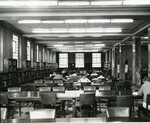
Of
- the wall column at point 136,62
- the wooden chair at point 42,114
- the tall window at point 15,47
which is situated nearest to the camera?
the wooden chair at point 42,114

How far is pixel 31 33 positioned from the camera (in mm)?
13969

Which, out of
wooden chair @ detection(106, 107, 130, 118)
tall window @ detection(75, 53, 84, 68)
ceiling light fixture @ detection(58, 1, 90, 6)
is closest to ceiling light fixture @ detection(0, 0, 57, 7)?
ceiling light fixture @ detection(58, 1, 90, 6)

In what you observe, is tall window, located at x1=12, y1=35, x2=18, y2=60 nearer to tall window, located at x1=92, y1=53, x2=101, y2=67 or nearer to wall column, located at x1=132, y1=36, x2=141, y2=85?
wall column, located at x1=132, y1=36, x2=141, y2=85

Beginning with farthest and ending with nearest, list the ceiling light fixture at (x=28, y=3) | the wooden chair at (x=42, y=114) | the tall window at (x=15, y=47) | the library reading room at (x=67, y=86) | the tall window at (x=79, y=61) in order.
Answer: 1. the tall window at (x=79, y=61)
2. the tall window at (x=15, y=47)
3. the ceiling light fixture at (x=28, y=3)
4. the library reading room at (x=67, y=86)
5. the wooden chair at (x=42, y=114)

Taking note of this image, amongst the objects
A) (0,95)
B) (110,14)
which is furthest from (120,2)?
(0,95)

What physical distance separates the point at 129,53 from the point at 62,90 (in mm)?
17450

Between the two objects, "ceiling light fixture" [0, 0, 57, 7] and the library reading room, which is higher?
"ceiling light fixture" [0, 0, 57, 7]

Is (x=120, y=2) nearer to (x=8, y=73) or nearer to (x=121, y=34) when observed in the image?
(x=8, y=73)

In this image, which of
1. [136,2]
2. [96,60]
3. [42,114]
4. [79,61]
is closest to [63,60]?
[79,61]

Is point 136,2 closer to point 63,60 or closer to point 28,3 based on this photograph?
point 28,3

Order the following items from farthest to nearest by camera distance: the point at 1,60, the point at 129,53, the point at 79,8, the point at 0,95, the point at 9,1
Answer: the point at 129,53 < the point at 1,60 < the point at 79,8 < the point at 9,1 < the point at 0,95

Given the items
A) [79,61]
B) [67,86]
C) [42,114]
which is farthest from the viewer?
[79,61]

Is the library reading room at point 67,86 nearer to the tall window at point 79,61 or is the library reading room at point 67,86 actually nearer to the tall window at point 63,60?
the tall window at point 63,60

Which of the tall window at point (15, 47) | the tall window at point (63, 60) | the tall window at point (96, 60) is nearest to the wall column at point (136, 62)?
the tall window at point (15, 47)
